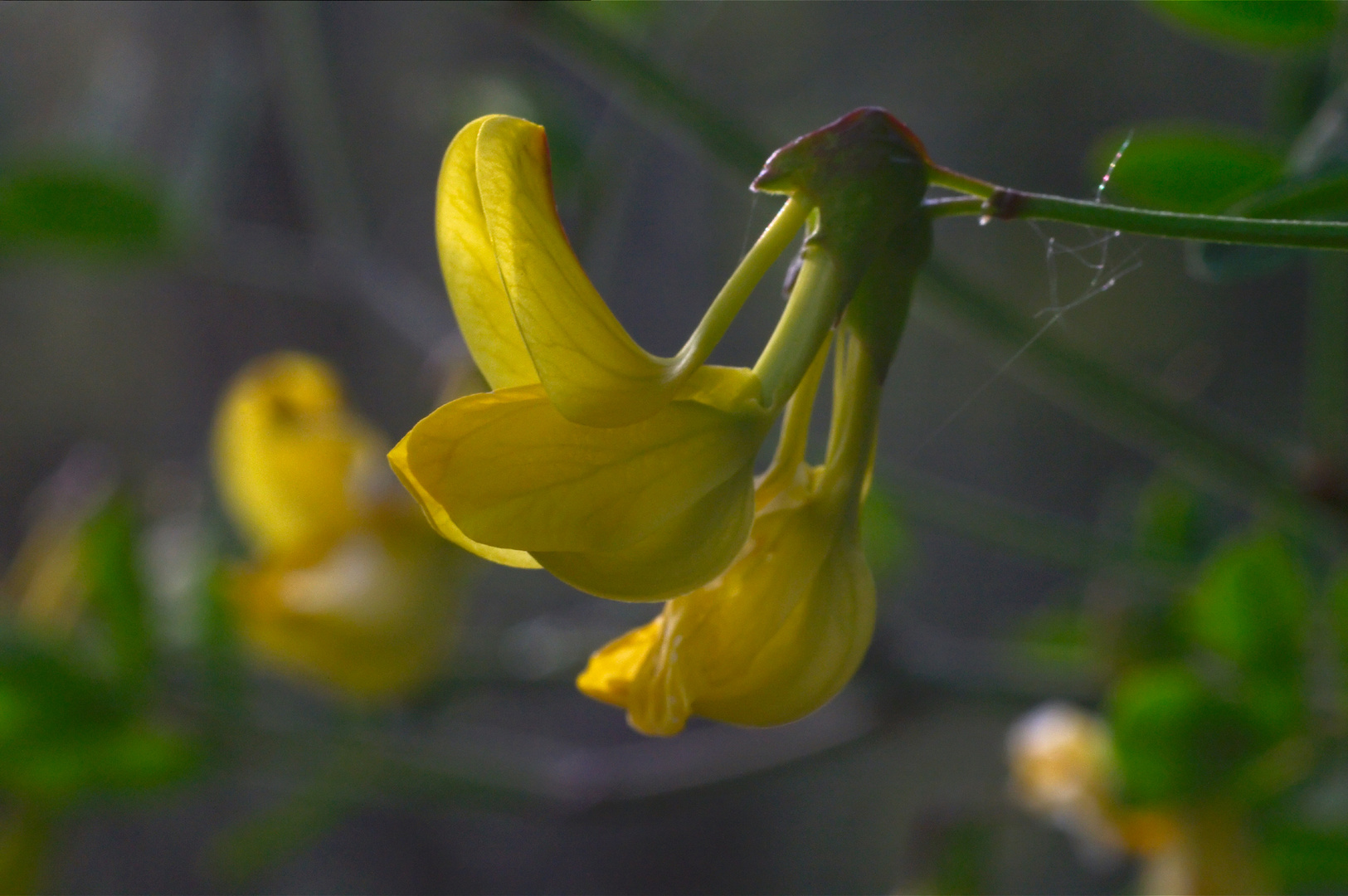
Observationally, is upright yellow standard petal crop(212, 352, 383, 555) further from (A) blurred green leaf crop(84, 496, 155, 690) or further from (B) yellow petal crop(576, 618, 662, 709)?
(B) yellow petal crop(576, 618, 662, 709)

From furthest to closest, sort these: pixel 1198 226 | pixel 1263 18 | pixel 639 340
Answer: pixel 639 340, pixel 1263 18, pixel 1198 226

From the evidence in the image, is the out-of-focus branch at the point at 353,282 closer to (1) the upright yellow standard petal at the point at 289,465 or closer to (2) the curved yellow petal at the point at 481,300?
(1) the upright yellow standard petal at the point at 289,465

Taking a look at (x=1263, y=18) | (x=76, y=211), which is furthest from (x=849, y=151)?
(x=76, y=211)

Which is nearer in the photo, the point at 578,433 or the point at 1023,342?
the point at 578,433

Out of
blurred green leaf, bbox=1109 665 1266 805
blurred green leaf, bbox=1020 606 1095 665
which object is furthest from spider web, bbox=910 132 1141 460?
blurred green leaf, bbox=1020 606 1095 665

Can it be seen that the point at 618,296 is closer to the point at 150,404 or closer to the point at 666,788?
the point at 666,788

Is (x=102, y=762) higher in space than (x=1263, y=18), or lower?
lower

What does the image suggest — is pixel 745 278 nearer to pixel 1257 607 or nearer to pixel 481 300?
pixel 481 300

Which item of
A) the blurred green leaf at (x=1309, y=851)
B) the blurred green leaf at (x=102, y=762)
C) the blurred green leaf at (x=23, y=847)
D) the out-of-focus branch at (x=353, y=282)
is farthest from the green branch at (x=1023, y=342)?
the blurred green leaf at (x=23, y=847)
